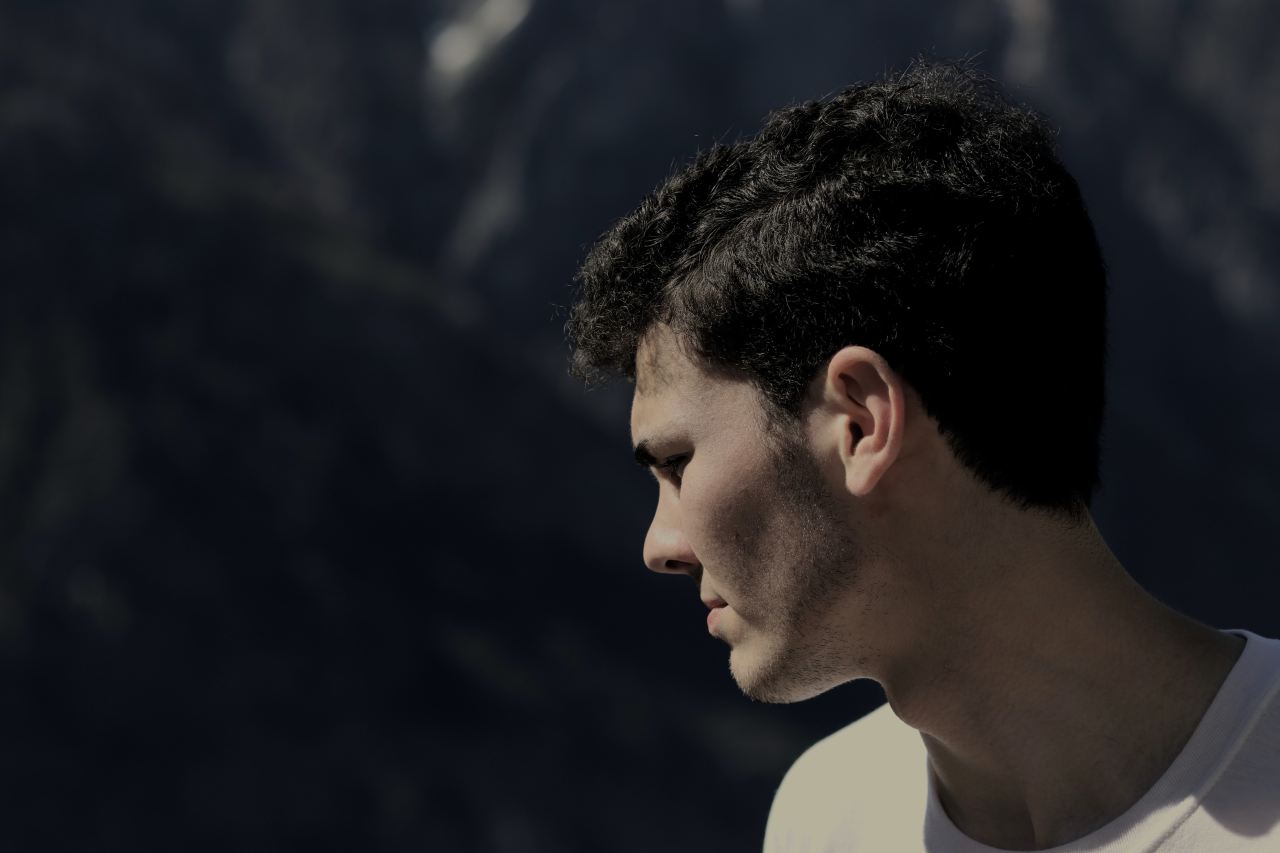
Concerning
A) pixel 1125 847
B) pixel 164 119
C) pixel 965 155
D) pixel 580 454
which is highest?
pixel 164 119

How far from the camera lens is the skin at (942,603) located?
1.13 metres

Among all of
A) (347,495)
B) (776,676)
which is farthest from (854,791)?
(347,495)

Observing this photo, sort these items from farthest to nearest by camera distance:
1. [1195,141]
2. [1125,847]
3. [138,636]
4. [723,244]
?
[138,636]
[1195,141]
[723,244]
[1125,847]

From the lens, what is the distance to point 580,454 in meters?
3.12

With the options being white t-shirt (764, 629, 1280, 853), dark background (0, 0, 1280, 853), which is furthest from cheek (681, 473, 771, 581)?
dark background (0, 0, 1280, 853)

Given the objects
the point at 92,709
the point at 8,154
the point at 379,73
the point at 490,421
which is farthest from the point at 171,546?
the point at 379,73

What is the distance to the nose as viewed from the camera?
1.27 m

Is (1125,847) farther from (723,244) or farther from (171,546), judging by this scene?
(171,546)

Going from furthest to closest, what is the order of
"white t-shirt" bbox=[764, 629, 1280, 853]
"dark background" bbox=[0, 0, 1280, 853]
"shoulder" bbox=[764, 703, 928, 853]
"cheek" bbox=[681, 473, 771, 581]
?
"dark background" bbox=[0, 0, 1280, 853], "shoulder" bbox=[764, 703, 928, 853], "cheek" bbox=[681, 473, 771, 581], "white t-shirt" bbox=[764, 629, 1280, 853]

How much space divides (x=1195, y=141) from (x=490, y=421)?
5.13ft

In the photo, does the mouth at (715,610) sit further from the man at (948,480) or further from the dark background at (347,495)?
the dark background at (347,495)

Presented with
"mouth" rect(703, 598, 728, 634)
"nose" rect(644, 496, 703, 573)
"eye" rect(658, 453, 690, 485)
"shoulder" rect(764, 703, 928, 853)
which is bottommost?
"shoulder" rect(764, 703, 928, 853)

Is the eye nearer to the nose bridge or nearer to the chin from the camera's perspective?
the nose bridge

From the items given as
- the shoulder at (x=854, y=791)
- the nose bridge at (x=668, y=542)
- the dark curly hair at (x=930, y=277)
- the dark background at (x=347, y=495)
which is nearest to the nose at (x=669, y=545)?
the nose bridge at (x=668, y=542)
